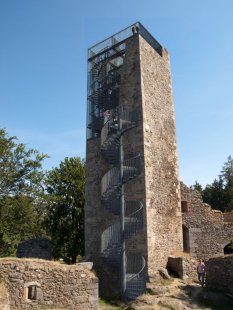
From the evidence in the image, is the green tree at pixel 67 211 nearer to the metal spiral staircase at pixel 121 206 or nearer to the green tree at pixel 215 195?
the metal spiral staircase at pixel 121 206

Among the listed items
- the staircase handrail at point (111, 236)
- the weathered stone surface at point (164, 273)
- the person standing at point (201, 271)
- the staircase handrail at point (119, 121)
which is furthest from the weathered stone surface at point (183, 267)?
the staircase handrail at point (119, 121)

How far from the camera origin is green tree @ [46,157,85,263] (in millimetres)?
21797

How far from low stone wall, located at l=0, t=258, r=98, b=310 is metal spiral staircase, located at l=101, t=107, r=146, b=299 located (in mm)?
2653

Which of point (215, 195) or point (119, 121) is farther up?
point (119, 121)

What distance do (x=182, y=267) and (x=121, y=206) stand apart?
3.50 m

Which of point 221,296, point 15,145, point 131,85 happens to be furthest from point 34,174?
point 221,296

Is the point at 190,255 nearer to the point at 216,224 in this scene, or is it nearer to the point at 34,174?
the point at 216,224

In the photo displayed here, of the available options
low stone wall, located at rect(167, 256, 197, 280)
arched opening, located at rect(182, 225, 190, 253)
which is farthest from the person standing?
arched opening, located at rect(182, 225, 190, 253)

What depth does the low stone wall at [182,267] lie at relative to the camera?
14047 mm

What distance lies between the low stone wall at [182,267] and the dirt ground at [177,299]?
2.97 feet

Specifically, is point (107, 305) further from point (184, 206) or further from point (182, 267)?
point (184, 206)

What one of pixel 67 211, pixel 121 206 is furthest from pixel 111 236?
pixel 67 211

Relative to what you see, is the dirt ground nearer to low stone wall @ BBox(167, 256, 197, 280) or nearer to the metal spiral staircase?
the metal spiral staircase

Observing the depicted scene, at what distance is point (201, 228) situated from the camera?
666 inches
